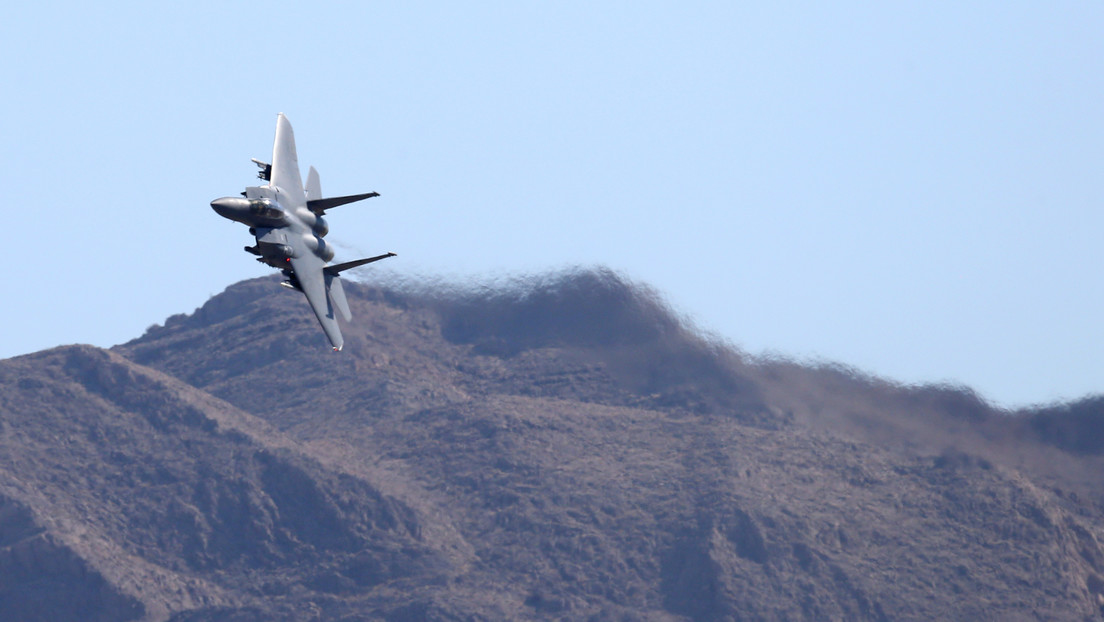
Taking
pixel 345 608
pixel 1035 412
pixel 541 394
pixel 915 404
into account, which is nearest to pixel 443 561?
pixel 345 608

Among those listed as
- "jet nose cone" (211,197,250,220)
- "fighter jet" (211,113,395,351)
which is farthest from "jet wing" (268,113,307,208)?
"jet nose cone" (211,197,250,220)

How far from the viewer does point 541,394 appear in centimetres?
14638

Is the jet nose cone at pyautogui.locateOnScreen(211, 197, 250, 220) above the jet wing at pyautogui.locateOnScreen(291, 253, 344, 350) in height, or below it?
above

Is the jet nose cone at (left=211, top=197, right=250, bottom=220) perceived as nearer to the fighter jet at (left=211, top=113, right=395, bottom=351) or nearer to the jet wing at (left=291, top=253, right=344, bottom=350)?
the fighter jet at (left=211, top=113, right=395, bottom=351)

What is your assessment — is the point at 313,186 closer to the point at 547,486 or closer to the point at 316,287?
the point at 316,287

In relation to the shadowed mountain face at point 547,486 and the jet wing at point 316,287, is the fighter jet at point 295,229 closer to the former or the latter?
the jet wing at point 316,287

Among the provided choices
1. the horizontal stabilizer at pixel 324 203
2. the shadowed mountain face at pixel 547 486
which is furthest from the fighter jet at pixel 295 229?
the shadowed mountain face at pixel 547 486

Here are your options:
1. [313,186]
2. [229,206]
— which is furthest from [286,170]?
[229,206]

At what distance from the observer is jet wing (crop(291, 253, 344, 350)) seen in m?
56.0

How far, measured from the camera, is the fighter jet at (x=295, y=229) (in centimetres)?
5519

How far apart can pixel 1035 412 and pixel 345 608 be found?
54.3m

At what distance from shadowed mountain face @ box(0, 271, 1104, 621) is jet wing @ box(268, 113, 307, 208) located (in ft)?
204

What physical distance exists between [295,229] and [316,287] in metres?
2.32

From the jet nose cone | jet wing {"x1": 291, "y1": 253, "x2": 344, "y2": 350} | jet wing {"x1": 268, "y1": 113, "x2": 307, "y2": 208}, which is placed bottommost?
jet wing {"x1": 291, "y1": 253, "x2": 344, "y2": 350}
